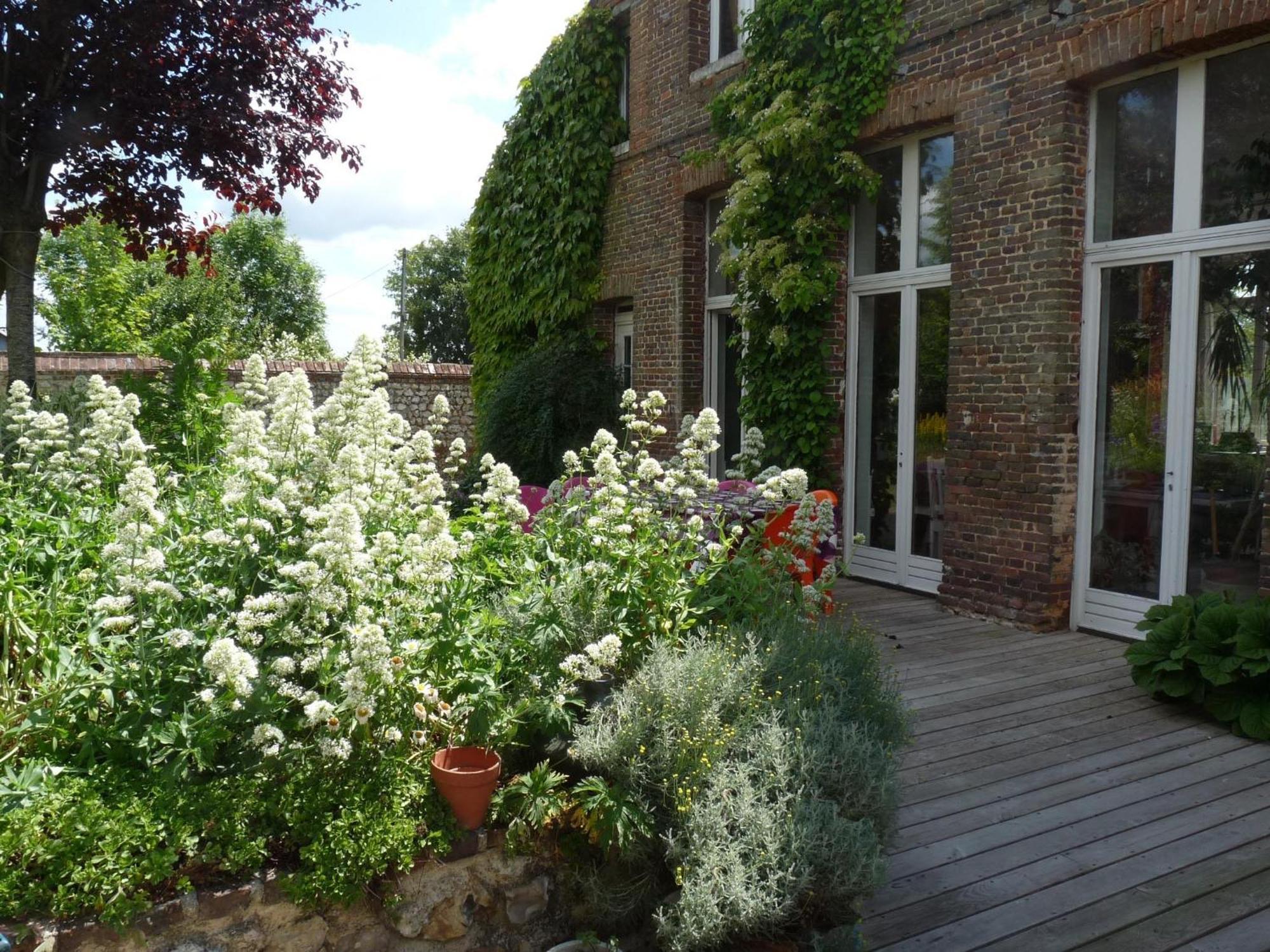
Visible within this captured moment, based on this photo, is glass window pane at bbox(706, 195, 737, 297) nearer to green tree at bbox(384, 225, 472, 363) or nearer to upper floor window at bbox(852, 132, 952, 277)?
upper floor window at bbox(852, 132, 952, 277)

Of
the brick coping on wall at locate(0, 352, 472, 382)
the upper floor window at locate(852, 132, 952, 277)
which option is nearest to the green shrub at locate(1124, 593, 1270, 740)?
the upper floor window at locate(852, 132, 952, 277)

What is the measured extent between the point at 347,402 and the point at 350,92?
4.94 metres

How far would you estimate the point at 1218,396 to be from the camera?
18.3 ft

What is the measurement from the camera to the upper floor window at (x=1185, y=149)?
535 centimetres

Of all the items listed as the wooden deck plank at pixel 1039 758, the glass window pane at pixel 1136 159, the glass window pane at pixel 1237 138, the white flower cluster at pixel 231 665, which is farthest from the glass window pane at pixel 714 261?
the white flower cluster at pixel 231 665

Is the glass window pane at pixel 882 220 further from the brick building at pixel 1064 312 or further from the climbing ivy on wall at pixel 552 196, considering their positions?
the climbing ivy on wall at pixel 552 196

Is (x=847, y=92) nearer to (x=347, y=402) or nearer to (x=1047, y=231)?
(x=1047, y=231)

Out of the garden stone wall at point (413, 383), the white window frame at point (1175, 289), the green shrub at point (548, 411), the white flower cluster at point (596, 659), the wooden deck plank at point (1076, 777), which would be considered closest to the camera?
the white flower cluster at point (596, 659)

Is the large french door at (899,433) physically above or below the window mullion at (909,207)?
below

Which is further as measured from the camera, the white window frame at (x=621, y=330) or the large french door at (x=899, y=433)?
the white window frame at (x=621, y=330)

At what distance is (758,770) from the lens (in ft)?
9.23

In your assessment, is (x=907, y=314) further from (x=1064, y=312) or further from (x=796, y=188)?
(x=1064, y=312)

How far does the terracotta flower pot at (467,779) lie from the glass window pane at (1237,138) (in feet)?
16.1

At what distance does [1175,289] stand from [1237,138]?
32.6 inches
